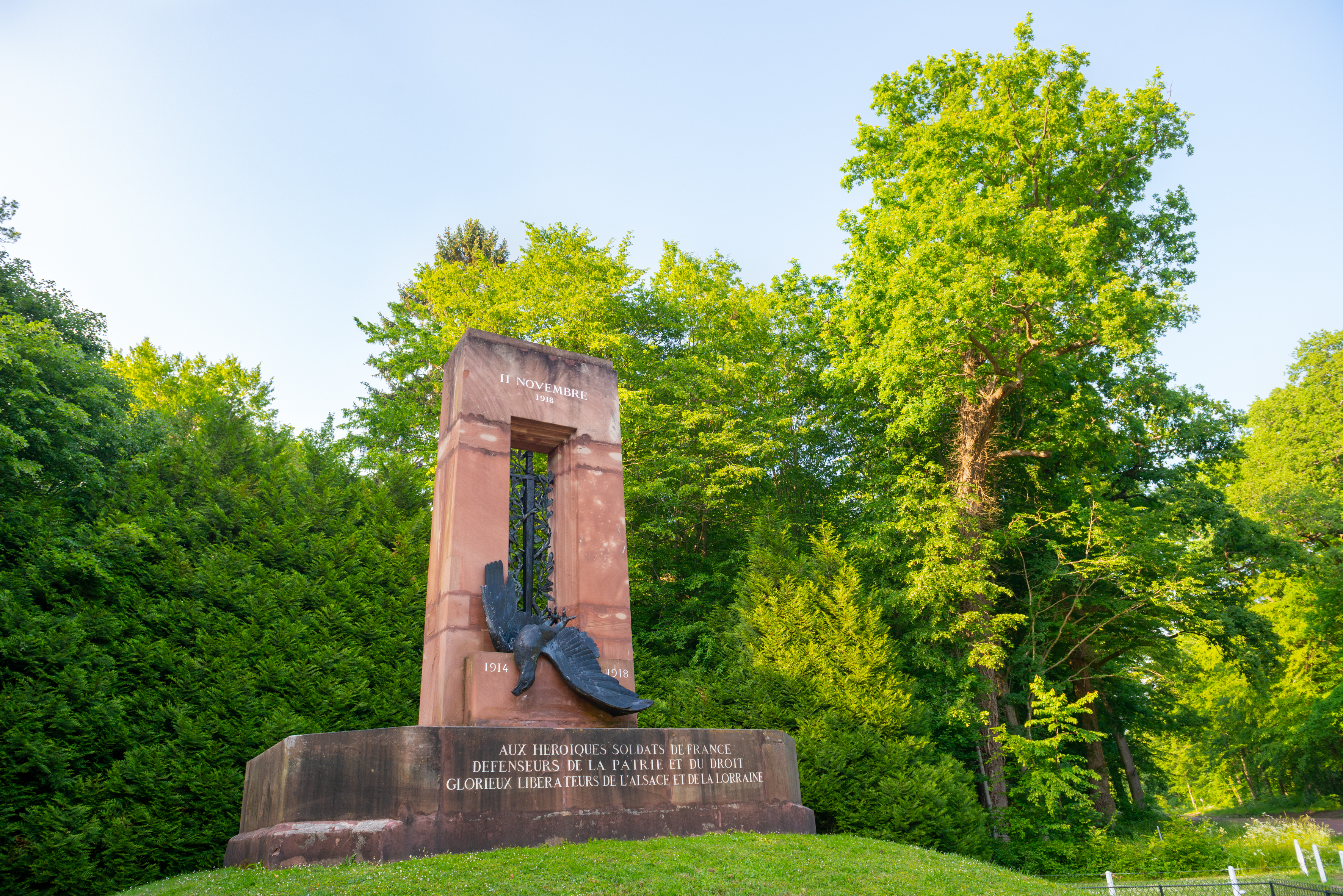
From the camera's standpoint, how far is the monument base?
7.41 metres

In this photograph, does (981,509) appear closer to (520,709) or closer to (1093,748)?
(1093,748)

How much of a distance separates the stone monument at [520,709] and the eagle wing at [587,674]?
0.08 ft

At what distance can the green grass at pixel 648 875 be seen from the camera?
6379 millimetres

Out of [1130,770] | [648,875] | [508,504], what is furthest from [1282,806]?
[648,875]

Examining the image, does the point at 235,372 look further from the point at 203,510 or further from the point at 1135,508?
the point at 1135,508

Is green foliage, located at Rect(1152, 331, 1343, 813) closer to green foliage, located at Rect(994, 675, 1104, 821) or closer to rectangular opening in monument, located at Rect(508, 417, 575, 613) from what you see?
green foliage, located at Rect(994, 675, 1104, 821)

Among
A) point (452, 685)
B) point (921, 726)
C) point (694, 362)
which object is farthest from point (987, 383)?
point (452, 685)

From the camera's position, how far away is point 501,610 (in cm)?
1012

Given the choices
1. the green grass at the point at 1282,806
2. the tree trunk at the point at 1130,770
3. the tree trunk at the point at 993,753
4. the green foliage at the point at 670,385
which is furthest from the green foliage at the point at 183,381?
the green grass at the point at 1282,806

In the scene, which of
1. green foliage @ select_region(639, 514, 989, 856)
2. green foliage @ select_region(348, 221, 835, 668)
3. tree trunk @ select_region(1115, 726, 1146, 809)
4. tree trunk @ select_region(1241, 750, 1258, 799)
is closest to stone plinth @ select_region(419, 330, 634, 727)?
green foliage @ select_region(639, 514, 989, 856)

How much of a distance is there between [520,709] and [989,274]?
41.1 feet

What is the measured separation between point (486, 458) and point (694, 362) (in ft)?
38.3

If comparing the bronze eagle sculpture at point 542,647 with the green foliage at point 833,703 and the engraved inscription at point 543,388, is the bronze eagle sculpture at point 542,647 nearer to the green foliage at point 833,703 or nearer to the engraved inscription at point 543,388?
the engraved inscription at point 543,388

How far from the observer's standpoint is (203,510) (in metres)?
14.9
